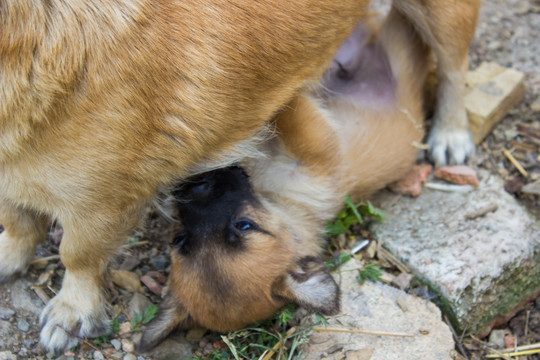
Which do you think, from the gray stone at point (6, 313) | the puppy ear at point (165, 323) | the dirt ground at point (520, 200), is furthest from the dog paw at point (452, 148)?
the gray stone at point (6, 313)

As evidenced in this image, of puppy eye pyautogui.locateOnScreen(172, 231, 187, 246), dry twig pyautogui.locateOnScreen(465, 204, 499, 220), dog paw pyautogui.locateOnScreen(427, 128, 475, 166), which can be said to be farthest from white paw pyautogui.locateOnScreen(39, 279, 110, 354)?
dog paw pyautogui.locateOnScreen(427, 128, 475, 166)

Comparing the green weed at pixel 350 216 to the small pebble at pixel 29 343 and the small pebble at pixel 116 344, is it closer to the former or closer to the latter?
the small pebble at pixel 116 344

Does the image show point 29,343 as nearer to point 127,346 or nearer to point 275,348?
point 127,346

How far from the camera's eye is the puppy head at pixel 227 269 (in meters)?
3.25

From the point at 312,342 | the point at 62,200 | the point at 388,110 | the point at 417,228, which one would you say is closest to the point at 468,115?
the point at 388,110

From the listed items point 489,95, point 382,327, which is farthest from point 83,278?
point 489,95

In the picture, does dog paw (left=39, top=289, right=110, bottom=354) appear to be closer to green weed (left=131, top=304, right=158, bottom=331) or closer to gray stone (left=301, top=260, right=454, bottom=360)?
green weed (left=131, top=304, right=158, bottom=331)

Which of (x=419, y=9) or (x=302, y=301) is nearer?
(x=302, y=301)

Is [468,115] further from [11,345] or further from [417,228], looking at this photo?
[11,345]

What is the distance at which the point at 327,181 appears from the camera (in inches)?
159

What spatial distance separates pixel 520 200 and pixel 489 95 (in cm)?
101

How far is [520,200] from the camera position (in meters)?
4.32

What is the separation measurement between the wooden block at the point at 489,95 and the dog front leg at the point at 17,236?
134 inches

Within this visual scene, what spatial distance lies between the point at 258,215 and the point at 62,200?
1.18 meters
